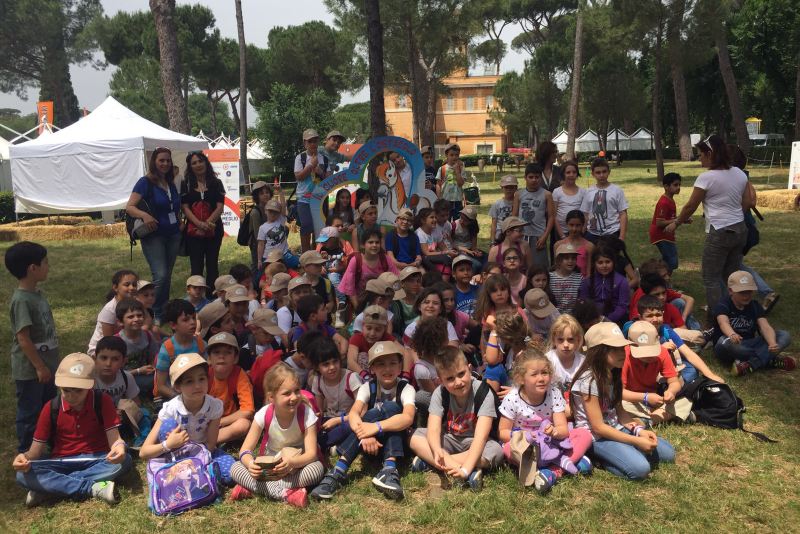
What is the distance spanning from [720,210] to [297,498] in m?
4.57

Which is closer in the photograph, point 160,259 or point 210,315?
point 210,315

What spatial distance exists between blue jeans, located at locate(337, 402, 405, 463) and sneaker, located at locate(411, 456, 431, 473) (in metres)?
0.09

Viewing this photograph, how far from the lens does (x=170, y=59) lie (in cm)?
1099

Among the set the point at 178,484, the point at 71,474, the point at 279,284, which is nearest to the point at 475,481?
the point at 178,484

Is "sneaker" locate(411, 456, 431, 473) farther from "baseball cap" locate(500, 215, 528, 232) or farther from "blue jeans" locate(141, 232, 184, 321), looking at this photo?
"blue jeans" locate(141, 232, 184, 321)

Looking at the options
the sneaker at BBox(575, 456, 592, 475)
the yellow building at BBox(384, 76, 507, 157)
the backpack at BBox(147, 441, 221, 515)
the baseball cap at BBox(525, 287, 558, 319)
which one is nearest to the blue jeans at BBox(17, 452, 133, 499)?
the backpack at BBox(147, 441, 221, 515)

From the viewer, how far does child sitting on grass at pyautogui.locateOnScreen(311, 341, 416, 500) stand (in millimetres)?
3582

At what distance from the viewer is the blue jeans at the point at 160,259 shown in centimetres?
642

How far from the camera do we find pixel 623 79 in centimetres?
3822

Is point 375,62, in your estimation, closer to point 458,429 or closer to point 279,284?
point 279,284

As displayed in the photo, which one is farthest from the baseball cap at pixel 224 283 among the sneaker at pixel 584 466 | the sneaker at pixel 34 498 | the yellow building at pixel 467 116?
the yellow building at pixel 467 116

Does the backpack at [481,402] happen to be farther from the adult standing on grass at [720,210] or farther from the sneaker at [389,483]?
the adult standing on grass at [720,210]

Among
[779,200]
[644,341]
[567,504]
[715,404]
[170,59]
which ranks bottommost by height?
[567,504]

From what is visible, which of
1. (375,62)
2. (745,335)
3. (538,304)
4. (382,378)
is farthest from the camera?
(375,62)
